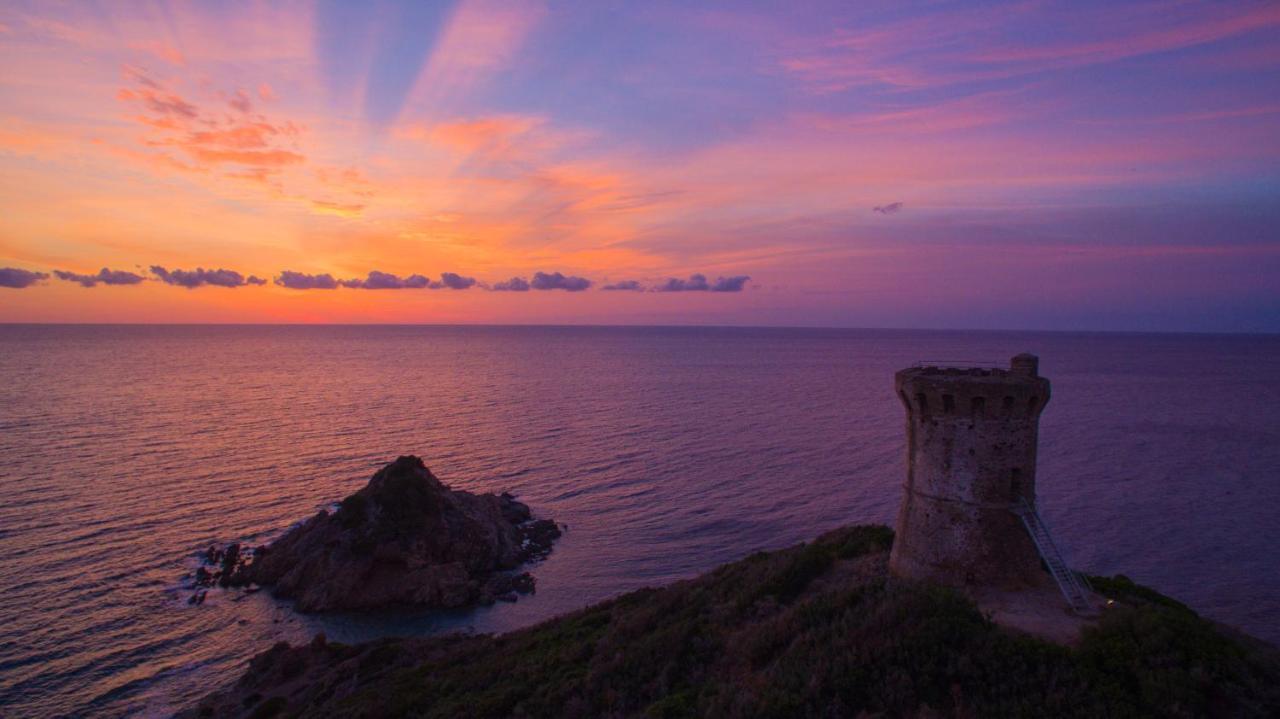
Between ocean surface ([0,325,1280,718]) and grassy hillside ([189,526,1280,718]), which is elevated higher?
grassy hillside ([189,526,1280,718])

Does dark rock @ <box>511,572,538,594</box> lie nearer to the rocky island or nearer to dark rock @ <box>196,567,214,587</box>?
the rocky island

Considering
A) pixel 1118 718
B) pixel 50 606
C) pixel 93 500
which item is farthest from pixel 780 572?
pixel 93 500

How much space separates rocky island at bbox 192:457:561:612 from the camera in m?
34.6

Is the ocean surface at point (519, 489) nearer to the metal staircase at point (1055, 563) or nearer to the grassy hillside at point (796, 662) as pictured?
the grassy hillside at point (796, 662)

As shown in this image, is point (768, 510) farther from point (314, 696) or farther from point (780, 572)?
point (314, 696)

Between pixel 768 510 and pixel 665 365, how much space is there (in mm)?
119663

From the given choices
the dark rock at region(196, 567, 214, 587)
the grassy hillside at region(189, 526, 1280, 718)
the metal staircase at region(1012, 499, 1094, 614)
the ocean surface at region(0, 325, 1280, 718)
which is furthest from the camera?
the dark rock at region(196, 567, 214, 587)

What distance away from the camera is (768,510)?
150ft

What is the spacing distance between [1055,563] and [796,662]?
781 cm

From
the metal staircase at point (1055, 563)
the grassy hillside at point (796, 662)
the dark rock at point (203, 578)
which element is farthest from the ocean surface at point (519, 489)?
the metal staircase at point (1055, 563)

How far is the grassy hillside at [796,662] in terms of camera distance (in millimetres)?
13039

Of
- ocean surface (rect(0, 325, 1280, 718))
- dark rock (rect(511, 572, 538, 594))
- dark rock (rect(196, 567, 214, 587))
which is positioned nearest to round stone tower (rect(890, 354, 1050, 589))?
ocean surface (rect(0, 325, 1280, 718))

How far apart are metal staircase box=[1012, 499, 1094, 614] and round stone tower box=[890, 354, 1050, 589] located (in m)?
0.20

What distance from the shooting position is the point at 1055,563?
1708 centimetres
